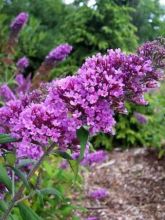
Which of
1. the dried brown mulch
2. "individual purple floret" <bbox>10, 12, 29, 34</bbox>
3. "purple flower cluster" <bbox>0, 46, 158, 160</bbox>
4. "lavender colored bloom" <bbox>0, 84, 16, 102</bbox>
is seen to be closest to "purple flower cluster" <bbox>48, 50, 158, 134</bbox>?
"purple flower cluster" <bbox>0, 46, 158, 160</bbox>

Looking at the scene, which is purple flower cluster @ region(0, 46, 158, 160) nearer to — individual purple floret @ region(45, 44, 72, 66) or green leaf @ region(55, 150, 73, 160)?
green leaf @ region(55, 150, 73, 160)

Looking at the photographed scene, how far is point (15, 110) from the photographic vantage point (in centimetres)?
200

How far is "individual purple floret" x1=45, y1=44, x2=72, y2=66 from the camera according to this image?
4.14m

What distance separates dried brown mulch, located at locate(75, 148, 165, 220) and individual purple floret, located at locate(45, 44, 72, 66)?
5.06 ft

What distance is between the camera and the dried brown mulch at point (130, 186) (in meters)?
4.70

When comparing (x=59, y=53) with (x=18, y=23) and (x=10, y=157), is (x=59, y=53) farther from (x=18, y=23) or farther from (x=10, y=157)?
(x=10, y=157)

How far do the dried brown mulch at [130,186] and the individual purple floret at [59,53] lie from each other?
5.06 ft

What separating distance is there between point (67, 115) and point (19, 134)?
0.66ft

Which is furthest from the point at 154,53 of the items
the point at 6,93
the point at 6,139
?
the point at 6,93

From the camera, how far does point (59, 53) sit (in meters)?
4.27

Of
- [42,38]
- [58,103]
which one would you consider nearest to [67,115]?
[58,103]

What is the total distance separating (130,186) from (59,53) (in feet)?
6.69

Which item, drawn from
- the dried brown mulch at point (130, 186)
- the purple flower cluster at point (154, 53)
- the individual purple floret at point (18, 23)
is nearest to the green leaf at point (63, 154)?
the purple flower cluster at point (154, 53)

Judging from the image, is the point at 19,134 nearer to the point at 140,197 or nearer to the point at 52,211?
the point at 52,211
